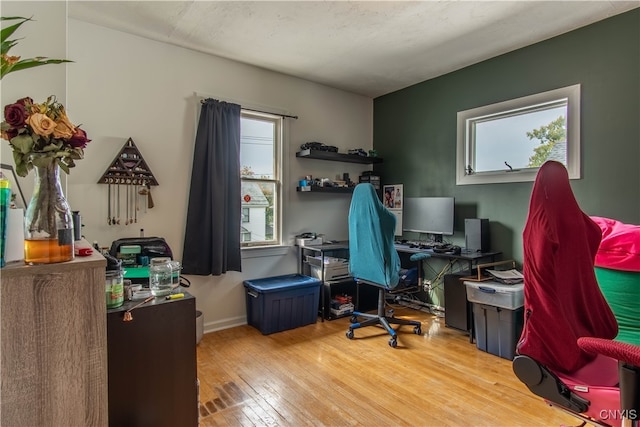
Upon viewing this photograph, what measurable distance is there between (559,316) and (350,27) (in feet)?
8.28

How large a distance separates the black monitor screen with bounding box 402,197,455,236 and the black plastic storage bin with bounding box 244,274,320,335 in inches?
53.1

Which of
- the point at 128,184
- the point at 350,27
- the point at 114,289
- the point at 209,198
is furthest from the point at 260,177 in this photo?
the point at 114,289

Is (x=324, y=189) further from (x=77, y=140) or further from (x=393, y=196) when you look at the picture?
(x=77, y=140)

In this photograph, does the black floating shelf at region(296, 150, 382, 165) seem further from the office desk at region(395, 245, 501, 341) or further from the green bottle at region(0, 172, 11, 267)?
the green bottle at region(0, 172, 11, 267)

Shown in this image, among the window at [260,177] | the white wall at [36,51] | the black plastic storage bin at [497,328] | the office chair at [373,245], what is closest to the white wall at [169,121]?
the window at [260,177]

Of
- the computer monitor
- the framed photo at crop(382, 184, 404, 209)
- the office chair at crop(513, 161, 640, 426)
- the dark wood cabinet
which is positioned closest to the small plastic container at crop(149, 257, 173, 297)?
the dark wood cabinet

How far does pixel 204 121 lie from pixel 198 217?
0.90 metres

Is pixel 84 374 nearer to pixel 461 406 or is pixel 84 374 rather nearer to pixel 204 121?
pixel 461 406

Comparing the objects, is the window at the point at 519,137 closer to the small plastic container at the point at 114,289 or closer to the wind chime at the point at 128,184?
the wind chime at the point at 128,184

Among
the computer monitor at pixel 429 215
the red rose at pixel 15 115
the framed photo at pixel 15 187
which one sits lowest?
the computer monitor at pixel 429 215

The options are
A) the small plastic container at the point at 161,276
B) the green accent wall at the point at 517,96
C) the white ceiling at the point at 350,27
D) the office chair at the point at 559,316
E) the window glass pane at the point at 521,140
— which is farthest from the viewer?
the window glass pane at the point at 521,140

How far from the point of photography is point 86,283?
98cm

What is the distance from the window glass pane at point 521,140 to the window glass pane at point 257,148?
221 cm

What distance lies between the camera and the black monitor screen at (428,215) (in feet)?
11.9
